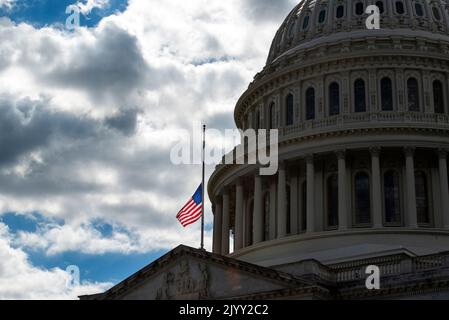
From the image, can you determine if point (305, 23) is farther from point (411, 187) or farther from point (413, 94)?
point (411, 187)

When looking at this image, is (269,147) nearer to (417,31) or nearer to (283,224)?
(283,224)

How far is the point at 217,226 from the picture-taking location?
218 feet

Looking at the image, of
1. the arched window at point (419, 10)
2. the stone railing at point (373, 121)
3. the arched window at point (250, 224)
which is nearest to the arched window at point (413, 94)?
the stone railing at point (373, 121)

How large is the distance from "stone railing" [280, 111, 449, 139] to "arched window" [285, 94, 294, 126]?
413cm

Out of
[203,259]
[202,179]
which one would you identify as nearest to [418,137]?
[202,179]

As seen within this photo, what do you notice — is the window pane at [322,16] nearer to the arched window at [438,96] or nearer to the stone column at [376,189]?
the arched window at [438,96]

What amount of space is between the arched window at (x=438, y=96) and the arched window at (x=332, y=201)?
9.09m

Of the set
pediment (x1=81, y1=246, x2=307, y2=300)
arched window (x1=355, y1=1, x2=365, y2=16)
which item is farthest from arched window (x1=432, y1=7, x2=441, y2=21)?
pediment (x1=81, y1=246, x2=307, y2=300)

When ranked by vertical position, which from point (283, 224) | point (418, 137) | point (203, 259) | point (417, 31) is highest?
point (417, 31)

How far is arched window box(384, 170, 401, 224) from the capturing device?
5625cm

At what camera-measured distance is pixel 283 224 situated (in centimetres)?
5834

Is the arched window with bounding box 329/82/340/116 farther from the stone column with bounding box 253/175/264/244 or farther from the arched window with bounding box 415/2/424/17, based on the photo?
the arched window with bounding box 415/2/424/17

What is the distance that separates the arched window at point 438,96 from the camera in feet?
200
